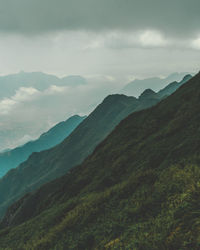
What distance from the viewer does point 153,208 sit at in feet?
39.2

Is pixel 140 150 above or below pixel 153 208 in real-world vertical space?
above

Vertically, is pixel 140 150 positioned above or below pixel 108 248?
above

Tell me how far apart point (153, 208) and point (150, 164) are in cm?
1302

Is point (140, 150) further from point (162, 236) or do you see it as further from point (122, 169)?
point (162, 236)

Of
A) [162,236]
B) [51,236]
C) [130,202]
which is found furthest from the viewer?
[51,236]

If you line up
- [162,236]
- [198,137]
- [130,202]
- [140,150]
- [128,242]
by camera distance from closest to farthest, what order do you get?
1. [162,236]
2. [128,242]
3. [130,202]
4. [198,137]
5. [140,150]

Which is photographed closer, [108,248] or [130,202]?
[108,248]

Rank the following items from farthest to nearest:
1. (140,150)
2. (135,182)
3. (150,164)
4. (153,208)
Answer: (140,150) < (150,164) < (135,182) < (153,208)

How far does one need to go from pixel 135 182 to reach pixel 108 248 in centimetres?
806

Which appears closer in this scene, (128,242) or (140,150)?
(128,242)

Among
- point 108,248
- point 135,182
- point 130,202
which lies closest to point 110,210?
point 130,202

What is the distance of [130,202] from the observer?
47.8 feet

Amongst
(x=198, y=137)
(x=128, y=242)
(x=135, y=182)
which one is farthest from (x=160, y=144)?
(x=128, y=242)

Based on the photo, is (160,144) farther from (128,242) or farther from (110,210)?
(128,242)
